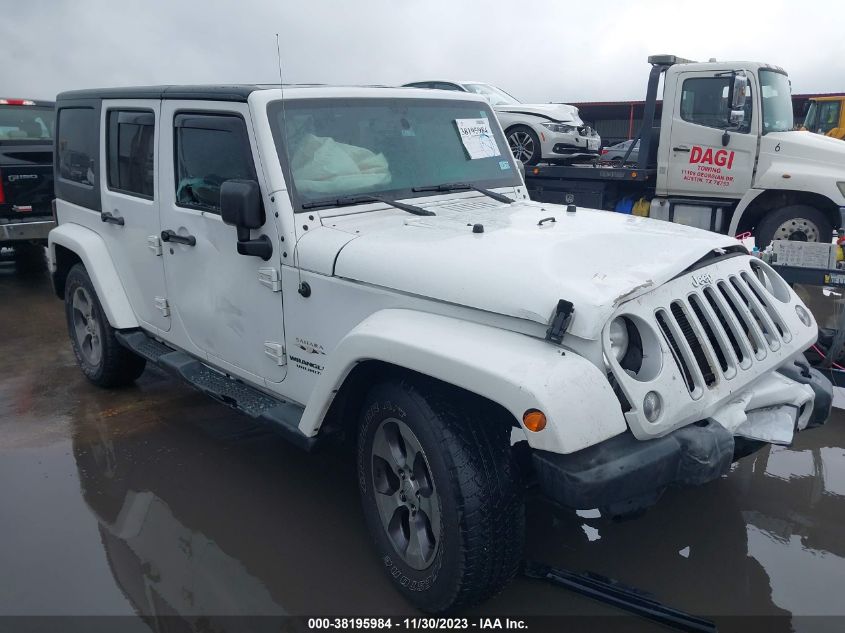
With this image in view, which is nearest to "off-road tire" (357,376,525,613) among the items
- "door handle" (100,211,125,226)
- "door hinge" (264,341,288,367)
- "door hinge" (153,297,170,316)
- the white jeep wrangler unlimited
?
the white jeep wrangler unlimited

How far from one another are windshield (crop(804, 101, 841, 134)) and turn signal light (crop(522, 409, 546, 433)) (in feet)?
51.9

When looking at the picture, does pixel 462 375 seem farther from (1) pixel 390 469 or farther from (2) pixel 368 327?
(1) pixel 390 469

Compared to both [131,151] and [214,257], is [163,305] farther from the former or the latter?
[131,151]

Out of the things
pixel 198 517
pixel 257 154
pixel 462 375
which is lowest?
pixel 198 517

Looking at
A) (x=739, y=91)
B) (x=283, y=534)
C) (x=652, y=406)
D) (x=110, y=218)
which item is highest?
(x=739, y=91)

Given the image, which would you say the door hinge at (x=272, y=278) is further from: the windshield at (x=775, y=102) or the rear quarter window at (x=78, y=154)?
the windshield at (x=775, y=102)

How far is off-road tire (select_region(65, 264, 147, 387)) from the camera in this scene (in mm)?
4848

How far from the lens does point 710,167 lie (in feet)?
29.0

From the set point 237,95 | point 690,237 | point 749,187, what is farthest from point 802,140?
point 237,95

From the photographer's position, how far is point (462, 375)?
7.75 ft

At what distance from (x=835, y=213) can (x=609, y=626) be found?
7.09 meters

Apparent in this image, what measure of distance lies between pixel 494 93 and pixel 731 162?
5.27 meters

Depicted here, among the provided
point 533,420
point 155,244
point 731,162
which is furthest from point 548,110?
point 533,420

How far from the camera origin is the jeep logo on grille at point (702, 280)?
2768 mm
